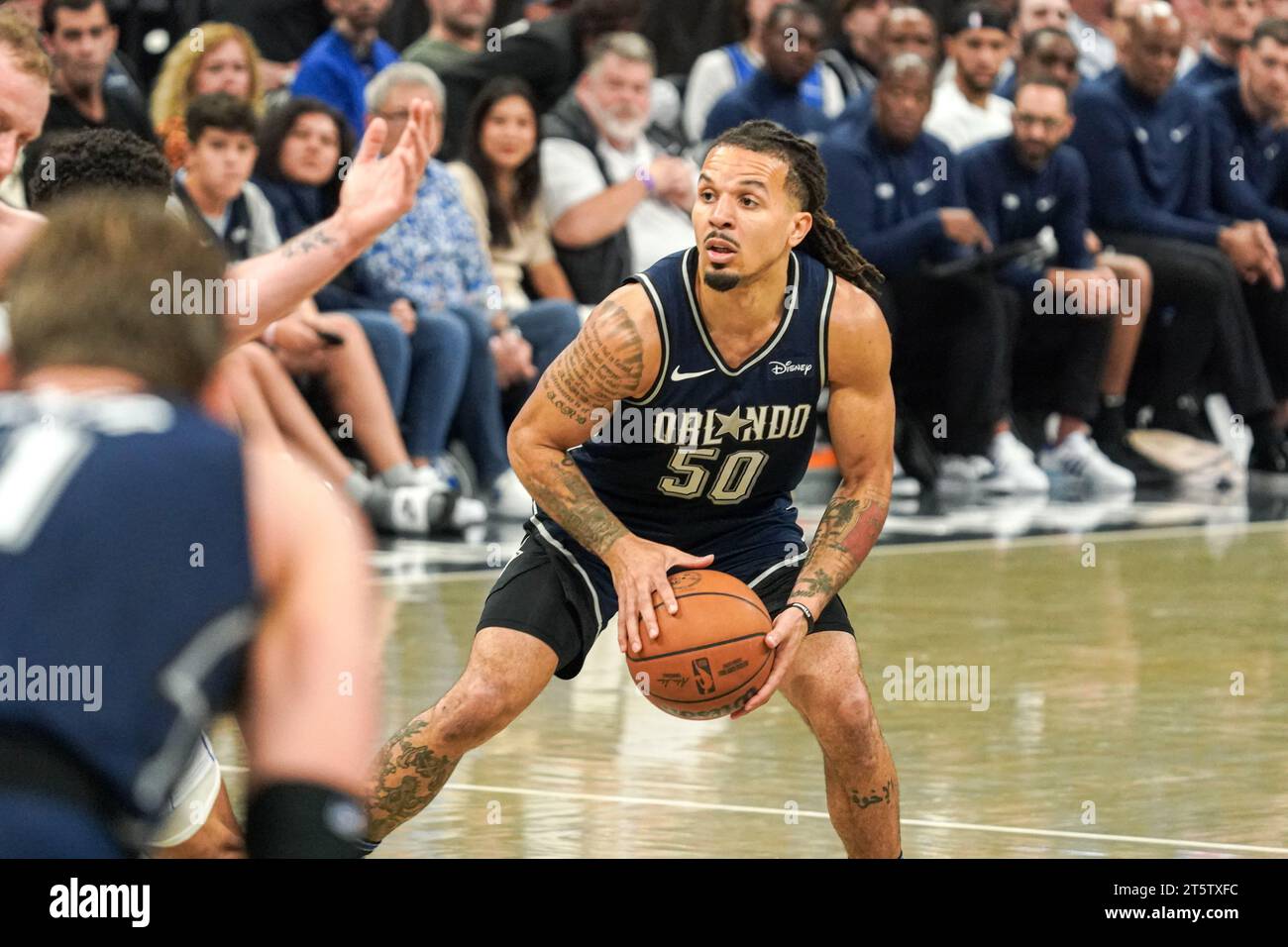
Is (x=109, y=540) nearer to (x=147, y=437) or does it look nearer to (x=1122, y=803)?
(x=147, y=437)

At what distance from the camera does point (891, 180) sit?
41.1ft

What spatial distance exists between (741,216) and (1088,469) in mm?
8445

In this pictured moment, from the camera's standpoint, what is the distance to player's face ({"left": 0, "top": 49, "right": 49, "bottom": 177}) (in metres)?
4.74

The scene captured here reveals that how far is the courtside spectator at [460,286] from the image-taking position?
36.1 feet

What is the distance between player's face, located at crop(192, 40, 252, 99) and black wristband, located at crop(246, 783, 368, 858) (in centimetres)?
881

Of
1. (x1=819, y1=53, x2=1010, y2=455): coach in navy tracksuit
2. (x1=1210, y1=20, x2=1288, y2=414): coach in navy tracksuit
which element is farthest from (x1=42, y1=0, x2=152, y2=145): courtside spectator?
(x1=1210, y1=20, x2=1288, y2=414): coach in navy tracksuit

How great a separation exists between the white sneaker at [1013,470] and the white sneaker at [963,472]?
0.17 feet

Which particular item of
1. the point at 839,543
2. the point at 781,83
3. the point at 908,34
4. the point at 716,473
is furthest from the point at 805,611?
the point at 908,34

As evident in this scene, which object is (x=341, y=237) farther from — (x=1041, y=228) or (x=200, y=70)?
(x=1041, y=228)

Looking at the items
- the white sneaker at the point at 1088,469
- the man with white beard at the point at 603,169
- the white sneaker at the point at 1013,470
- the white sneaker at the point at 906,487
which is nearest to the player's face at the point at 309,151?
the man with white beard at the point at 603,169

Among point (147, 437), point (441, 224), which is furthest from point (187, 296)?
point (441, 224)

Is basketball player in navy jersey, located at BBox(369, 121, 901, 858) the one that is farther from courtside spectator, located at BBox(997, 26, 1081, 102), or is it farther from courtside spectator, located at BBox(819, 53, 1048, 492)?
courtside spectator, located at BBox(997, 26, 1081, 102)

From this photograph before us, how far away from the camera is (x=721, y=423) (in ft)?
16.7

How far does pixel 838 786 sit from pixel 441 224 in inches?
257
